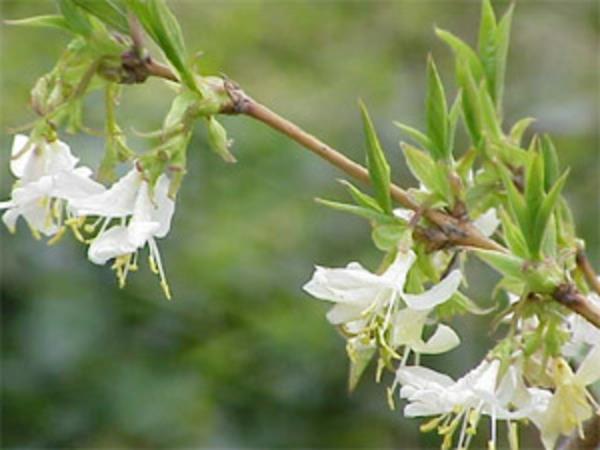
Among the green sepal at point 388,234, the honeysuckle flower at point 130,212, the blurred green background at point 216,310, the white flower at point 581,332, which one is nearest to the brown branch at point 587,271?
the white flower at point 581,332

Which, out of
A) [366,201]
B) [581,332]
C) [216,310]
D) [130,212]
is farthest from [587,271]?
[216,310]

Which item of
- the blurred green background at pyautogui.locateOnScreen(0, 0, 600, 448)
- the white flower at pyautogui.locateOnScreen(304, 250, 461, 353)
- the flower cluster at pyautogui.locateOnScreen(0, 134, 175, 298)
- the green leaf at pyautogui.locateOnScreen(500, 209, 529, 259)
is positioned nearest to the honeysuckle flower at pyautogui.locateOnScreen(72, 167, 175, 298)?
the flower cluster at pyautogui.locateOnScreen(0, 134, 175, 298)

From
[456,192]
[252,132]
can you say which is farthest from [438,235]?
[252,132]

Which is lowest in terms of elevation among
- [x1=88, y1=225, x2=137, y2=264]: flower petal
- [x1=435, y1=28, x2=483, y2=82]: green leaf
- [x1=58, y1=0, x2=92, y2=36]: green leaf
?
[x1=88, y1=225, x2=137, y2=264]: flower petal

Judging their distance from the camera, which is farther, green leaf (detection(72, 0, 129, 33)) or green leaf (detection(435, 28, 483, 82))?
green leaf (detection(435, 28, 483, 82))

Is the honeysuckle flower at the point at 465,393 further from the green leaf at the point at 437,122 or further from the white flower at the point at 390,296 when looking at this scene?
the green leaf at the point at 437,122

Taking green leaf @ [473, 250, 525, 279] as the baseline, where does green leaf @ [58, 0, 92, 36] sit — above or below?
above

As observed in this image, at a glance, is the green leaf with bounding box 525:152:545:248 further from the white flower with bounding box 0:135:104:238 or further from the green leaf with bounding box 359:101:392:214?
the white flower with bounding box 0:135:104:238

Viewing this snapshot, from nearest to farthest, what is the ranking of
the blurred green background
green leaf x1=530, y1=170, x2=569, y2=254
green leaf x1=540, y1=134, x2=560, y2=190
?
green leaf x1=530, y1=170, x2=569, y2=254, green leaf x1=540, y1=134, x2=560, y2=190, the blurred green background
